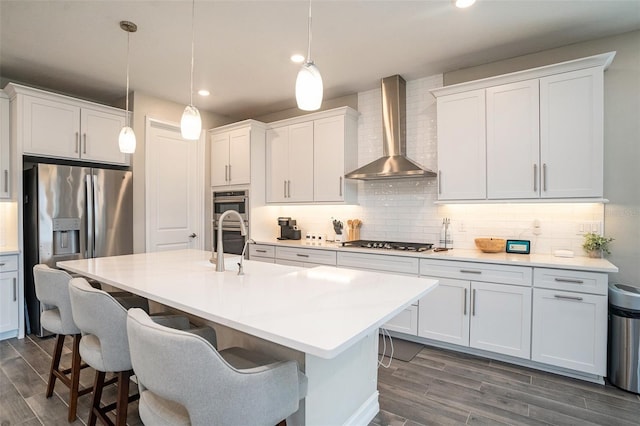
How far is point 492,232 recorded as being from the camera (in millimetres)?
3393

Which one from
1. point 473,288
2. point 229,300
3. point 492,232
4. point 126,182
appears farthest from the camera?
point 126,182

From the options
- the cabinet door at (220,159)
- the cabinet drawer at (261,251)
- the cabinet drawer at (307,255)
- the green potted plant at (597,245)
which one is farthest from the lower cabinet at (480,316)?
the cabinet door at (220,159)

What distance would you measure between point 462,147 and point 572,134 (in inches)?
33.9

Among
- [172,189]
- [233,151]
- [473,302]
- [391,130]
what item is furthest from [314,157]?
[473,302]

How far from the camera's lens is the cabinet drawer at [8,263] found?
3301 mm

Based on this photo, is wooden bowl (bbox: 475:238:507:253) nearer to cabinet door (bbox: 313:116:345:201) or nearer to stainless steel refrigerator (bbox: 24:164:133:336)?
cabinet door (bbox: 313:116:345:201)

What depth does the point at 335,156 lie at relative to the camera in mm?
4121

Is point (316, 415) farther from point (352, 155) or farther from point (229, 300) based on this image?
point (352, 155)

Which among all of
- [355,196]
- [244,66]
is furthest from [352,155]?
[244,66]

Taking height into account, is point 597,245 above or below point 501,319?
above

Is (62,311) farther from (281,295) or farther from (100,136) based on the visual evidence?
(100,136)

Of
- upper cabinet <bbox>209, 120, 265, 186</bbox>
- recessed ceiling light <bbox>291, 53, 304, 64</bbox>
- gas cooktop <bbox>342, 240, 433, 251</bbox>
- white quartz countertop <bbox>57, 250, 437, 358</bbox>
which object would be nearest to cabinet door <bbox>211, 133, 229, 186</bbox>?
upper cabinet <bbox>209, 120, 265, 186</bbox>

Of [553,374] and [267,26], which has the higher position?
[267,26]

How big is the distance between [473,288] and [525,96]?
1.76m
